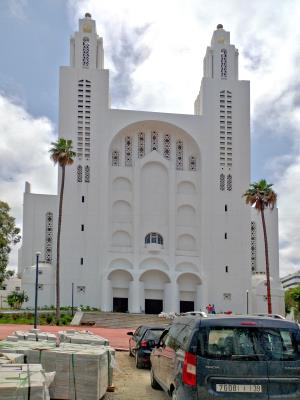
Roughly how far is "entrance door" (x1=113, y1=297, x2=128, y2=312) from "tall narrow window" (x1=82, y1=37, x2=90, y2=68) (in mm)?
22159

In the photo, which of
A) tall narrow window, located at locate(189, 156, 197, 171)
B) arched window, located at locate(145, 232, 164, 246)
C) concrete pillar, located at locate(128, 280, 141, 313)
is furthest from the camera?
tall narrow window, located at locate(189, 156, 197, 171)

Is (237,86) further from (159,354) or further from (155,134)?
(159,354)

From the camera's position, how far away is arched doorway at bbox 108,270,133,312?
49250 millimetres

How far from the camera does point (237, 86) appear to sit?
52.5 m

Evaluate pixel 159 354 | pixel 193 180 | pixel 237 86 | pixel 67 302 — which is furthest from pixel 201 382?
pixel 237 86

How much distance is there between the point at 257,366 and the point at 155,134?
4648 cm

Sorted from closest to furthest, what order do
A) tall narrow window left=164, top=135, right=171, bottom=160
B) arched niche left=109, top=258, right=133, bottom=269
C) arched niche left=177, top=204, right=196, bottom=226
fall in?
arched niche left=109, top=258, right=133, bottom=269
arched niche left=177, top=204, right=196, bottom=226
tall narrow window left=164, top=135, right=171, bottom=160

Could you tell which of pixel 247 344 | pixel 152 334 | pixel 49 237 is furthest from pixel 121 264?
pixel 247 344

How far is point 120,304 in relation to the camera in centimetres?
4938

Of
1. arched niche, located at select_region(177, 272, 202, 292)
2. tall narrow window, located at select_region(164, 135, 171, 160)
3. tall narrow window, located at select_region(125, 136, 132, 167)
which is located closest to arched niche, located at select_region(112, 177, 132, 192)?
tall narrow window, located at select_region(125, 136, 132, 167)

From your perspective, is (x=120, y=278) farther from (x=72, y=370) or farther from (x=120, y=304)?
(x=72, y=370)

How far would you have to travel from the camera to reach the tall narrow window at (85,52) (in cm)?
5150

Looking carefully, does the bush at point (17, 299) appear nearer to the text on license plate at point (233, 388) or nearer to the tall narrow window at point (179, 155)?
the tall narrow window at point (179, 155)

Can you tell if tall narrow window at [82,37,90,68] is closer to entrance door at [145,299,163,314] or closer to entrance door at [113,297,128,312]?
entrance door at [113,297,128,312]
